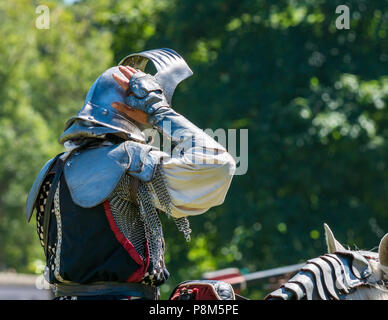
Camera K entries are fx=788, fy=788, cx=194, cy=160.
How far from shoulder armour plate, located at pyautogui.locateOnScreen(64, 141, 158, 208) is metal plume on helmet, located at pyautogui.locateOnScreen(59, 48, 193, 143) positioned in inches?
4.2

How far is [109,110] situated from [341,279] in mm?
1302

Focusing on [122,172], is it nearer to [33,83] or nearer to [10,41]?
[10,41]

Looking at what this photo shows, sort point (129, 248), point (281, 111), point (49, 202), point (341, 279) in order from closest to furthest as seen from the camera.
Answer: point (341, 279), point (129, 248), point (49, 202), point (281, 111)

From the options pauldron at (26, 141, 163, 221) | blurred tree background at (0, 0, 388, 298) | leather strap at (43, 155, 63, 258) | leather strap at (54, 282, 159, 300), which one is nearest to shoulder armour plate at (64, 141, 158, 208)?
pauldron at (26, 141, 163, 221)

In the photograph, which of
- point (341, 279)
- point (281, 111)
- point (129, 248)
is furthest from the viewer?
point (281, 111)

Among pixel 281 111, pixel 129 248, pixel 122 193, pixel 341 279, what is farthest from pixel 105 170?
pixel 281 111

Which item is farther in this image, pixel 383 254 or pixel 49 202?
pixel 49 202

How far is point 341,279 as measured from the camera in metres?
3.00

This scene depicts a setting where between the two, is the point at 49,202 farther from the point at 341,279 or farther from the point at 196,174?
the point at 341,279

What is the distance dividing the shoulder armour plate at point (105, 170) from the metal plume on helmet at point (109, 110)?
11cm

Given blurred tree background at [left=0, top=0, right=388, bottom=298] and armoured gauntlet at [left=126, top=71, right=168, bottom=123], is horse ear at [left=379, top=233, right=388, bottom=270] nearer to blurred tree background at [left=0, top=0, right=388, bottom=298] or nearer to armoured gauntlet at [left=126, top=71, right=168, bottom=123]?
armoured gauntlet at [left=126, top=71, right=168, bottom=123]

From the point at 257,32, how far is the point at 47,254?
11.5 m

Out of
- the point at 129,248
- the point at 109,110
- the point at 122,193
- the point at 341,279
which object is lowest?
the point at 341,279

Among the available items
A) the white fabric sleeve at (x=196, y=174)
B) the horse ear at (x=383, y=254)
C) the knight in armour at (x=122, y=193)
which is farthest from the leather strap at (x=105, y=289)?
the horse ear at (x=383, y=254)
